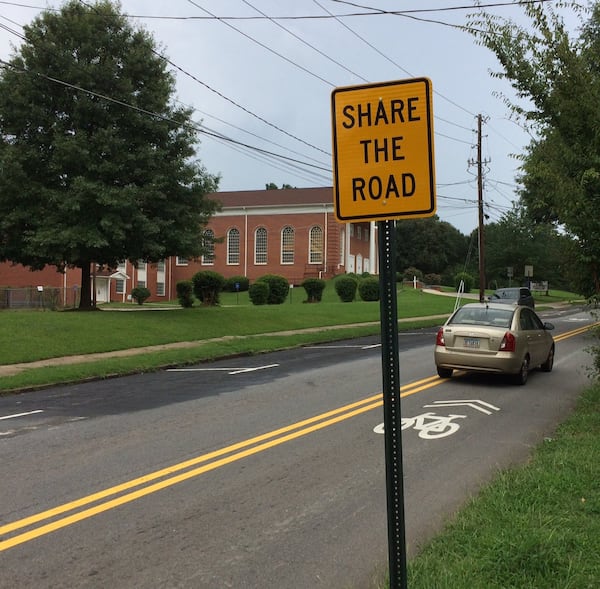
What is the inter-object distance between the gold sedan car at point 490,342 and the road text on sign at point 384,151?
8.82 meters

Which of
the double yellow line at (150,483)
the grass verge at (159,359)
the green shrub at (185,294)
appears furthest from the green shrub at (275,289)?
the double yellow line at (150,483)

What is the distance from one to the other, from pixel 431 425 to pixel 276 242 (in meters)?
56.6

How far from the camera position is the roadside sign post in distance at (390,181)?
8.30 feet

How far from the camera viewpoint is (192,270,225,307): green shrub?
3494 cm

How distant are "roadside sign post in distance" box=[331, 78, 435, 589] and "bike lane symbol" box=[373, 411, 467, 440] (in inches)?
188

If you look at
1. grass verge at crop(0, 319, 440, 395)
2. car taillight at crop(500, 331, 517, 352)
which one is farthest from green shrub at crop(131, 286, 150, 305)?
car taillight at crop(500, 331, 517, 352)

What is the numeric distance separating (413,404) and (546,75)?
5098 millimetres

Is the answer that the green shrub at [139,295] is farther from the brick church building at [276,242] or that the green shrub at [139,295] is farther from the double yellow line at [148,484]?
the double yellow line at [148,484]

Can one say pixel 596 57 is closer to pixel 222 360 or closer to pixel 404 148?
pixel 404 148

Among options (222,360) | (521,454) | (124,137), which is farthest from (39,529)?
(124,137)

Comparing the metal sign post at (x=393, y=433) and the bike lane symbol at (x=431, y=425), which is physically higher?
the metal sign post at (x=393, y=433)

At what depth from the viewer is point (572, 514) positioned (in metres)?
4.21

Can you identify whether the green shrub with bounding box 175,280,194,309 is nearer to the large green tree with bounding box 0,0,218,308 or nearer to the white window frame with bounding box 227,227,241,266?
the large green tree with bounding box 0,0,218,308

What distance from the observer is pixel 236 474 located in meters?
5.70
